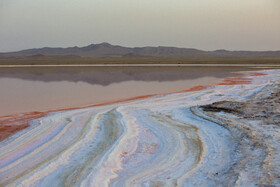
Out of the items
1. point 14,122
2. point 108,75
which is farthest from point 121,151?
point 108,75

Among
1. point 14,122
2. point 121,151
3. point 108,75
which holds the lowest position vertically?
point 121,151

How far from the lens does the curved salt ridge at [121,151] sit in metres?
4.32

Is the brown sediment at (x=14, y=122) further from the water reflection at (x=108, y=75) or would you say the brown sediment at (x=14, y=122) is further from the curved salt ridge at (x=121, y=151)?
the water reflection at (x=108, y=75)

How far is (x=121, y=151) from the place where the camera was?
216 inches

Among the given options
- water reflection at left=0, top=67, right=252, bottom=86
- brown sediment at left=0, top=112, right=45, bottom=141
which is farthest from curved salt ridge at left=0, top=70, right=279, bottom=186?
water reflection at left=0, top=67, right=252, bottom=86

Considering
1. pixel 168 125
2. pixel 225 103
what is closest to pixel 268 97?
pixel 225 103

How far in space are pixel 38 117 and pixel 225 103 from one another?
6.02 meters

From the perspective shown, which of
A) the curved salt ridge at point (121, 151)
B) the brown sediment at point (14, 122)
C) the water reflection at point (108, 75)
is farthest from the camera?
the water reflection at point (108, 75)

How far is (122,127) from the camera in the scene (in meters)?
7.20

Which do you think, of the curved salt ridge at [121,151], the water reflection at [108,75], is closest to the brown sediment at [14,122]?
the curved salt ridge at [121,151]

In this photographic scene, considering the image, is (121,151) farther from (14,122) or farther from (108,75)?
(108,75)

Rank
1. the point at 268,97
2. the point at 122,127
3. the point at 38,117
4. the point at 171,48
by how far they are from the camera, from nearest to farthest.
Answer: the point at 122,127 < the point at 38,117 < the point at 268,97 < the point at 171,48

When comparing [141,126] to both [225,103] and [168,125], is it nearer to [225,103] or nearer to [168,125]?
[168,125]

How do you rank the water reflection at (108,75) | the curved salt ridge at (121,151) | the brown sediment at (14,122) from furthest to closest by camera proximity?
the water reflection at (108,75)
the brown sediment at (14,122)
the curved salt ridge at (121,151)
